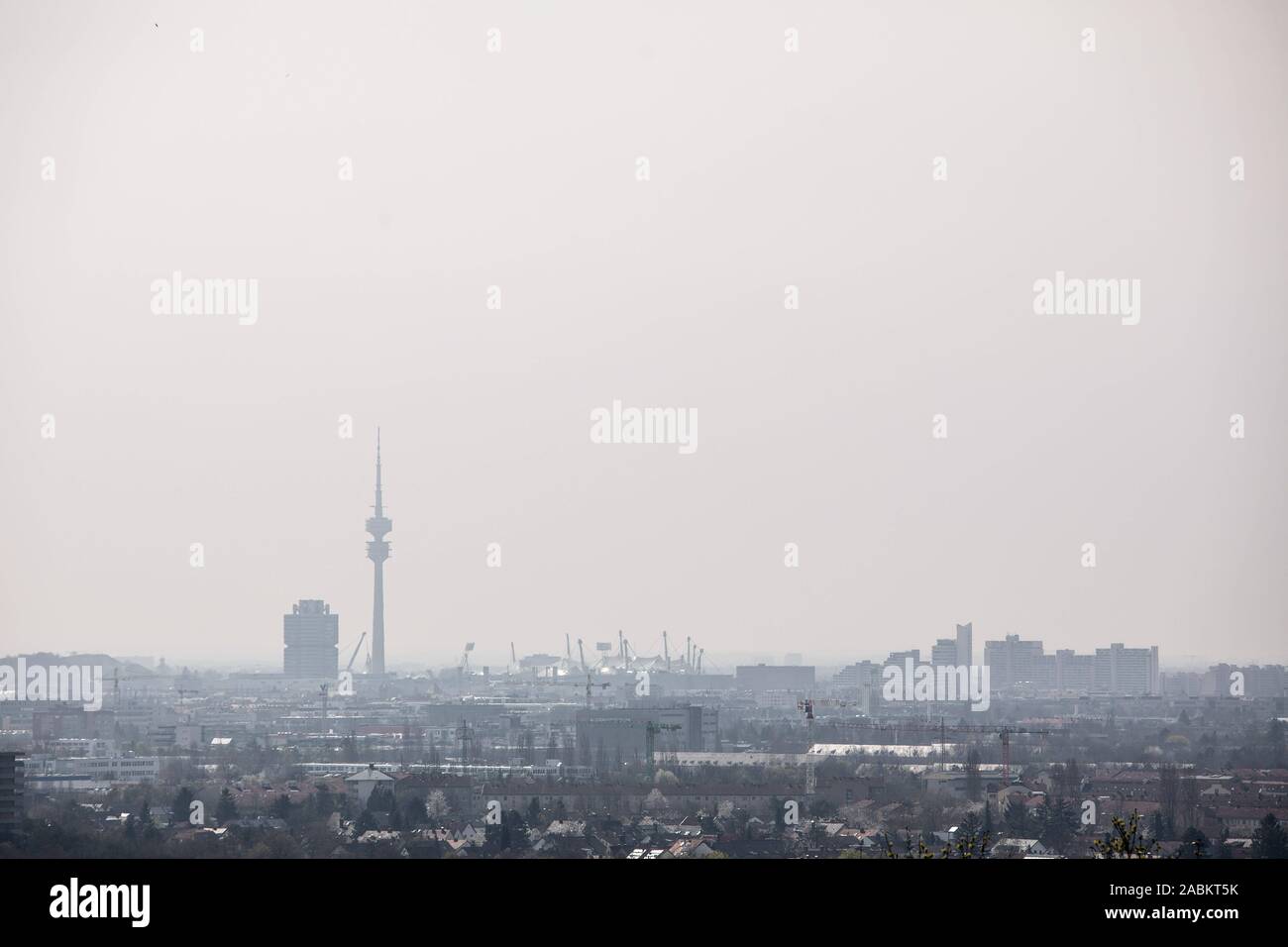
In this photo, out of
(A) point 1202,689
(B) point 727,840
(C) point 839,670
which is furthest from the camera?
(C) point 839,670

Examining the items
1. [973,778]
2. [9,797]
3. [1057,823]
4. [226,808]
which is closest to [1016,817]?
[1057,823]

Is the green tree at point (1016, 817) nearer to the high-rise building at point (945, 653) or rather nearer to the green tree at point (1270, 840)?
the green tree at point (1270, 840)

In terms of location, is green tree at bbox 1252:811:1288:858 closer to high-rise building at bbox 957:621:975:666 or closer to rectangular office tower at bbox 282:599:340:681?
high-rise building at bbox 957:621:975:666

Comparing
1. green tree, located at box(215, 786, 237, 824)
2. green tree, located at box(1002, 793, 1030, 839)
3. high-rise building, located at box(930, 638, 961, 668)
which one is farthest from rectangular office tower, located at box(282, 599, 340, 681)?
green tree, located at box(1002, 793, 1030, 839)

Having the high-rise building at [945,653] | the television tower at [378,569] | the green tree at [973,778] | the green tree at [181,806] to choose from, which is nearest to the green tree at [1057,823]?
the green tree at [973,778]
